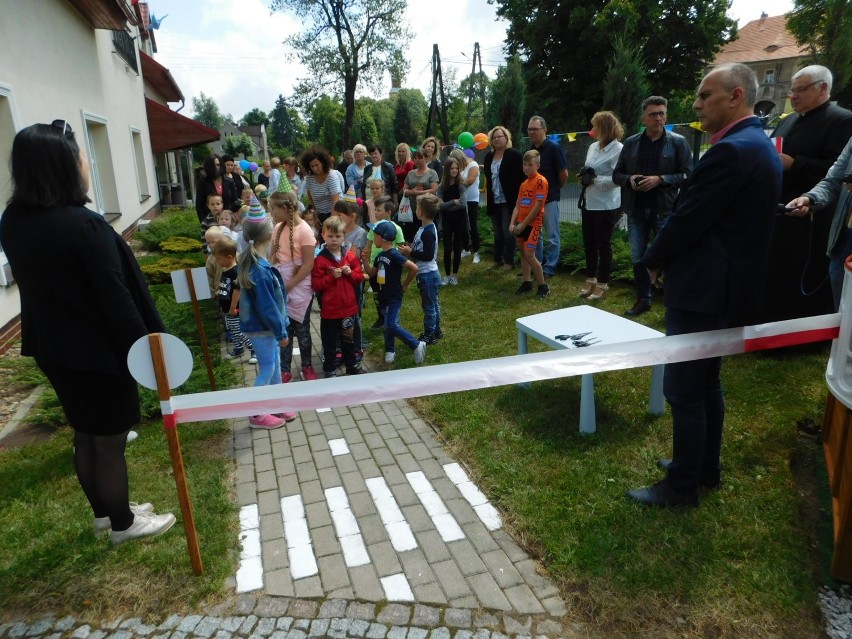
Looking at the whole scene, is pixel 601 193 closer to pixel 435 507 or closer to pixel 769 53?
pixel 435 507

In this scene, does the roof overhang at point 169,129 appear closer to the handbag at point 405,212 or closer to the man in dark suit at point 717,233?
the handbag at point 405,212

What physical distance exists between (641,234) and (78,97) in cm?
975

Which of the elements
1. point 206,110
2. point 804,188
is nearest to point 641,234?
point 804,188

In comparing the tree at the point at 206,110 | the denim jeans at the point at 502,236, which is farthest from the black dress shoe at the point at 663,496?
the tree at the point at 206,110

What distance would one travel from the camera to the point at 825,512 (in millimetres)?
2928

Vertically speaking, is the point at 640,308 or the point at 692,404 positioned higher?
the point at 692,404

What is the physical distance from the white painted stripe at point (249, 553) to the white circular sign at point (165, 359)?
0.97m

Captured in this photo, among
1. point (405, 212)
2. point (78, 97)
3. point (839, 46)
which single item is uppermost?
point (839, 46)

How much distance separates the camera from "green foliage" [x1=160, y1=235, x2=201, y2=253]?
436 inches

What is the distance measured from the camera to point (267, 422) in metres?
4.31

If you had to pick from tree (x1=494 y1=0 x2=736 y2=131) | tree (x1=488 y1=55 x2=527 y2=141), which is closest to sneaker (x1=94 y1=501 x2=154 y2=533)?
tree (x1=488 y1=55 x2=527 y2=141)

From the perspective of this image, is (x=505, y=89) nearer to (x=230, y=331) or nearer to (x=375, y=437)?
(x=230, y=331)

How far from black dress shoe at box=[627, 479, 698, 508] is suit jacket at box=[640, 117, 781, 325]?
94 cm

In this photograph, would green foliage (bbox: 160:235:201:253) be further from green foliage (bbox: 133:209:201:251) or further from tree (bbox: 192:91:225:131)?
tree (bbox: 192:91:225:131)
